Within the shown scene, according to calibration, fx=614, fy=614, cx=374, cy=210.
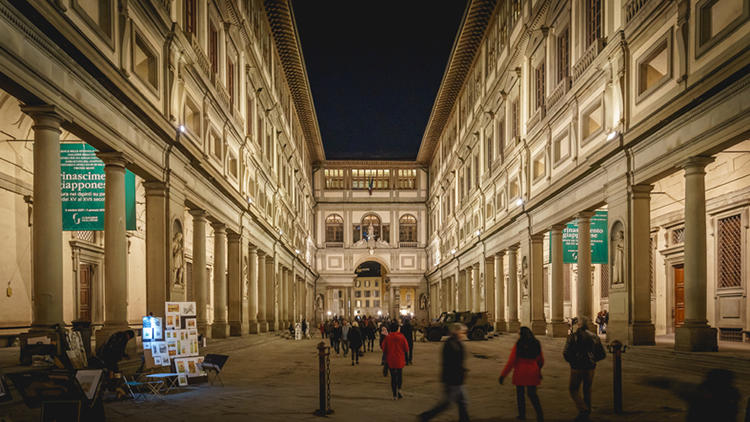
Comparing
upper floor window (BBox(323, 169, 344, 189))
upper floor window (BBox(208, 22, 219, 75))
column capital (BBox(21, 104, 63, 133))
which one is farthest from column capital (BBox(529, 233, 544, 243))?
upper floor window (BBox(323, 169, 344, 189))

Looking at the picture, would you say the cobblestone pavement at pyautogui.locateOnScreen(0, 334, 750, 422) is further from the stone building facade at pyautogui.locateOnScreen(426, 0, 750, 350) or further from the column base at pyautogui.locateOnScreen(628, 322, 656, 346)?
the stone building facade at pyautogui.locateOnScreen(426, 0, 750, 350)

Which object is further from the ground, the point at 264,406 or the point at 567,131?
the point at 567,131

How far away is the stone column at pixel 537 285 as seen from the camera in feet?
91.2

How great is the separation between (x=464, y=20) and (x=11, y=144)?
1014 inches

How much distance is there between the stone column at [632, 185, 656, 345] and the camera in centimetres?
1766

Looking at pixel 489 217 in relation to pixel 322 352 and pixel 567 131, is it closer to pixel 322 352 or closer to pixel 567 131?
pixel 567 131

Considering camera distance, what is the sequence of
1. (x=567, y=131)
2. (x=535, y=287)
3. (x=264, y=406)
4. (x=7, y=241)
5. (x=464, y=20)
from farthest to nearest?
1. (x=464, y=20)
2. (x=535, y=287)
3. (x=567, y=131)
4. (x=7, y=241)
5. (x=264, y=406)

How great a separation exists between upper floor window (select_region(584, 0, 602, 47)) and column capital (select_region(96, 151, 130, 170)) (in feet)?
49.5

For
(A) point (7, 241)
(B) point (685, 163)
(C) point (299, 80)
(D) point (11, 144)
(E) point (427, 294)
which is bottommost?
(E) point (427, 294)

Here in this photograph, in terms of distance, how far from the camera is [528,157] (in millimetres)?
28562

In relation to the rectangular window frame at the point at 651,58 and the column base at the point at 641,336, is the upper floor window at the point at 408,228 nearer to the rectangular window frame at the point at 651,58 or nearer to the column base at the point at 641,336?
the column base at the point at 641,336

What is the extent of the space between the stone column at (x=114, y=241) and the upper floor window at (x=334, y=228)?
177 feet

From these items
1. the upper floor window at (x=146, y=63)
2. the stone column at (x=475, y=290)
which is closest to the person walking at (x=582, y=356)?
the upper floor window at (x=146, y=63)

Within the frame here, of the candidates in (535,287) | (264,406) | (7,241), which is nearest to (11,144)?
(7,241)
